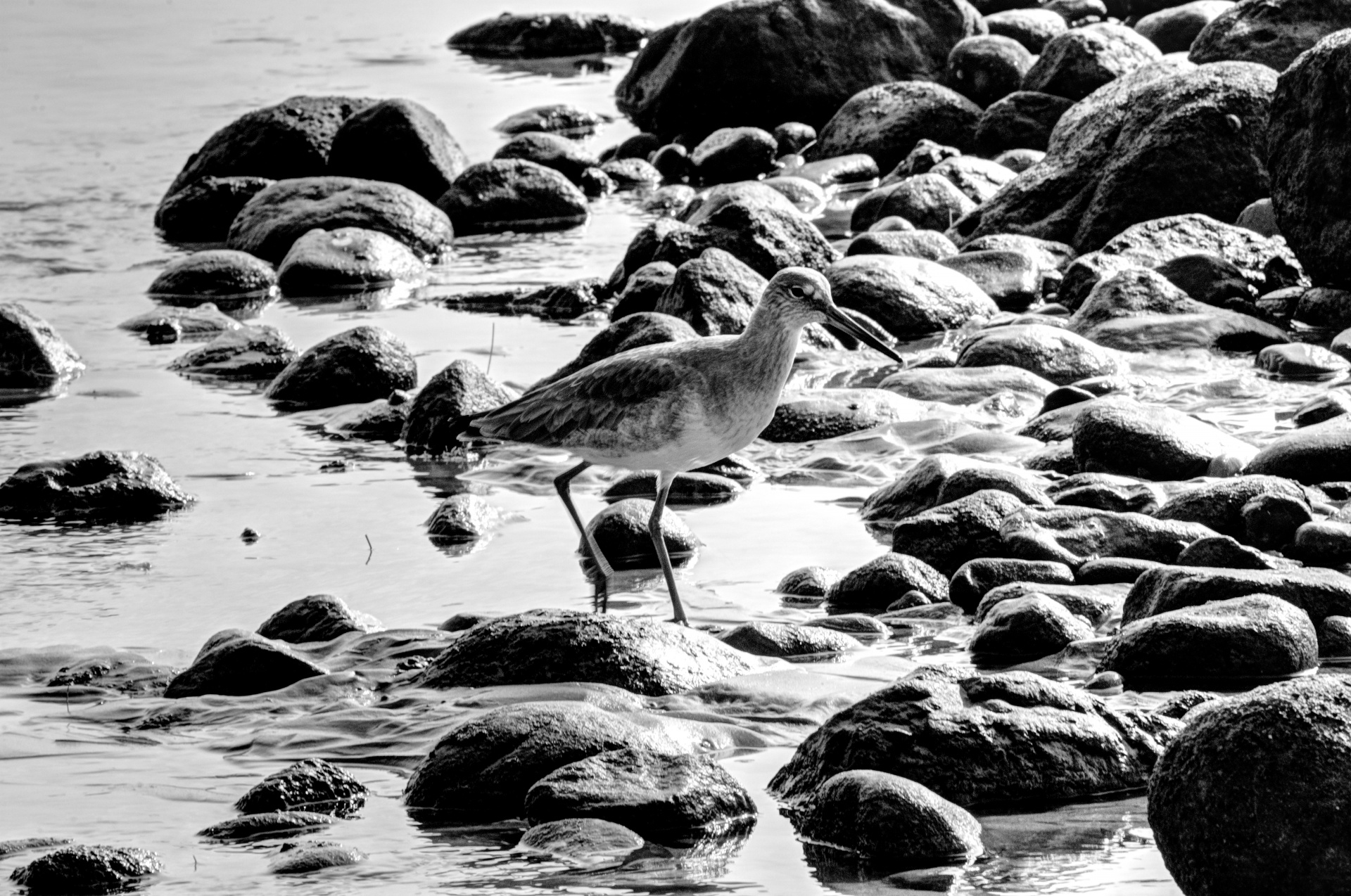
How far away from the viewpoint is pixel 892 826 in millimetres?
5246

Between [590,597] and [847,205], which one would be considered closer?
[590,597]

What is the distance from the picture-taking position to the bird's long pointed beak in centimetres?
860

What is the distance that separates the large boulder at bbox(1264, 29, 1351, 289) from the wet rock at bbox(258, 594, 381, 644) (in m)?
8.25

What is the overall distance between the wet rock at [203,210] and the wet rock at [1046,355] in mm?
10340

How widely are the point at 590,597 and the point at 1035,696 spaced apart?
3.24 m

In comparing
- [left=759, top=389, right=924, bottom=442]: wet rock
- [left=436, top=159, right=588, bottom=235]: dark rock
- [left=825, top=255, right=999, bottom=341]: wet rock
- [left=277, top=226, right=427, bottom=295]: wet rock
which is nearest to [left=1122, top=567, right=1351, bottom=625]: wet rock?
[left=759, top=389, right=924, bottom=442]: wet rock

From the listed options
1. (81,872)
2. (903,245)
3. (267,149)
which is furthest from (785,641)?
(267,149)

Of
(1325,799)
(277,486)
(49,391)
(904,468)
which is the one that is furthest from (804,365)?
(1325,799)

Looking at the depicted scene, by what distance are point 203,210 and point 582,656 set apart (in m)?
14.1

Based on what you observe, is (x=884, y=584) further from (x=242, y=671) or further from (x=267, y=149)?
(x=267, y=149)

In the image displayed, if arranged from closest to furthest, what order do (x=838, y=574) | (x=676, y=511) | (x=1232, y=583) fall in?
(x=1232, y=583)
(x=838, y=574)
(x=676, y=511)

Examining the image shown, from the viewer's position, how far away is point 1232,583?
279 inches

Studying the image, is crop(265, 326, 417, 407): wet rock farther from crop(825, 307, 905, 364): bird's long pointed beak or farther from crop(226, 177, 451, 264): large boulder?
crop(226, 177, 451, 264): large boulder

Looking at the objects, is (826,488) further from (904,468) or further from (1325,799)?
(1325,799)
